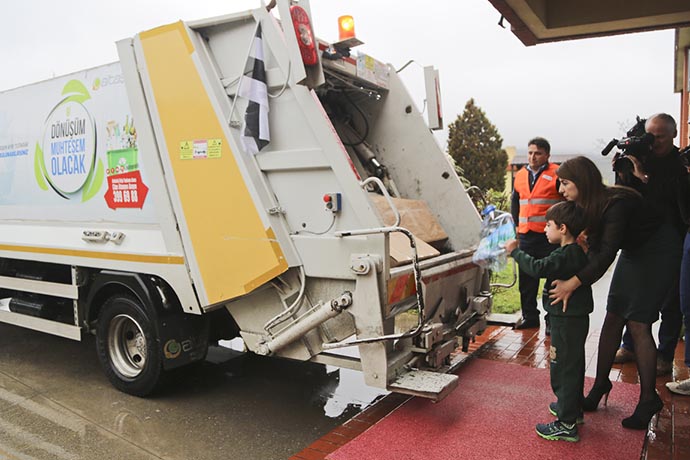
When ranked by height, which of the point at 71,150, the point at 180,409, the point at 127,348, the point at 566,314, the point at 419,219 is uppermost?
the point at 71,150

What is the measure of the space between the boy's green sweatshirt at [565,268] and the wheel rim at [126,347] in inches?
117

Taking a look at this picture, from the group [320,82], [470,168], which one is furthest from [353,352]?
[470,168]

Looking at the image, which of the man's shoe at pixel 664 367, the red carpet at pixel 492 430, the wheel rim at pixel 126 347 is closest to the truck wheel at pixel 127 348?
the wheel rim at pixel 126 347

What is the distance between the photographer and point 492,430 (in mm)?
3088

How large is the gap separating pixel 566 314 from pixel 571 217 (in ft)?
1.67

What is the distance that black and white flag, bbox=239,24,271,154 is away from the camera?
3.32 meters

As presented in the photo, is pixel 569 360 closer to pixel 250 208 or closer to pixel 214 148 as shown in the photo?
pixel 250 208

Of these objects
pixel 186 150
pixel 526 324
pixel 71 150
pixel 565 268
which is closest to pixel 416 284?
pixel 565 268

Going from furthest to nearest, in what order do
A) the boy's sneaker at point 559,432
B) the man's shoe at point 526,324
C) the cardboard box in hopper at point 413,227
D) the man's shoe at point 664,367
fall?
1. the man's shoe at point 526,324
2. the man's shoe at point 664,367
3. the cardboard box in hopper at point 413,227
4. the boy's sneaker at point 559,432

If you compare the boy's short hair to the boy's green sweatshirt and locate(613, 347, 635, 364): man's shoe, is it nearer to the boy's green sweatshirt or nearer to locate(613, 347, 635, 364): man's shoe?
the boy's green sweatshirt

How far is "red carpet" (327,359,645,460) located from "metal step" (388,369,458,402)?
0.82 ft

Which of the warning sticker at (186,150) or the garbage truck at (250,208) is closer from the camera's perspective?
the garbage truck at (250,208)

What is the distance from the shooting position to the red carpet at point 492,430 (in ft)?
9.31

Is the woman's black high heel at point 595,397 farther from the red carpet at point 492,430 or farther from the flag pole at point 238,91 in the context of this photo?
the flag pole at point 238,91
